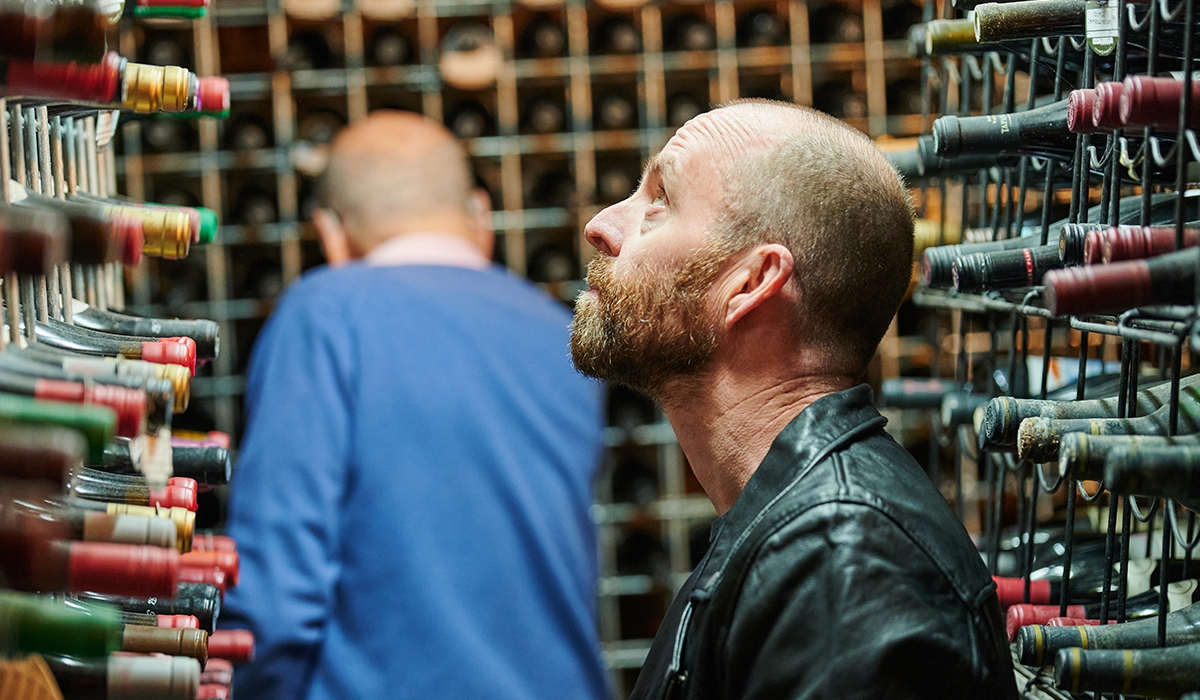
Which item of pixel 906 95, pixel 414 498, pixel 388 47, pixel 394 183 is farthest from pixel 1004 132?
pixel 388 47

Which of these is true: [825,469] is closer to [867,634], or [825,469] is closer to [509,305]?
[867,634]

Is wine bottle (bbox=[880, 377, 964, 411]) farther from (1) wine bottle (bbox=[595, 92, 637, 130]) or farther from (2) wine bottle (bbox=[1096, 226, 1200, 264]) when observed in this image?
(1) wine bottle (bbox=[595, 92, 637, 130])

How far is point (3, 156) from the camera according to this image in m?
0.70

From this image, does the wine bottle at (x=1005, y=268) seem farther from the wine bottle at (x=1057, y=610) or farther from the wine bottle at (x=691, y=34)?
the wine bottle at (x=691, y=34)

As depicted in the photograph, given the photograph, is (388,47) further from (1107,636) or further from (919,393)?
(1107,636)

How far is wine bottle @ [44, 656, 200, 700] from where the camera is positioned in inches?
25.6

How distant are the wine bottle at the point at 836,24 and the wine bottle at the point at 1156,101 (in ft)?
8.13

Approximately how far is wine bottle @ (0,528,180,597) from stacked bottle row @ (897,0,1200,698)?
571 mm

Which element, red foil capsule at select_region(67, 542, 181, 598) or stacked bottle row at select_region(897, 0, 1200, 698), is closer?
red foil capsule at select_region(67, 542, 181, 598)

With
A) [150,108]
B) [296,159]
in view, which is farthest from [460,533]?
[296,159]

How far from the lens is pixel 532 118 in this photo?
3109 millimetres

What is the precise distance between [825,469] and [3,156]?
0.69m

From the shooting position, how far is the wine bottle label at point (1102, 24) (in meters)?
0.89

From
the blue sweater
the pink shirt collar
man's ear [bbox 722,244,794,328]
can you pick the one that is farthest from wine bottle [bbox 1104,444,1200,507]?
the pink shirt collar
